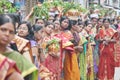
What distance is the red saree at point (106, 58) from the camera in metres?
12.9

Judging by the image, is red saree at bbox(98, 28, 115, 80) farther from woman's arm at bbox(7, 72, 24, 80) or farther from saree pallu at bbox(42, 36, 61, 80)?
woman's arm at bbox(7, 72, 24, 80)

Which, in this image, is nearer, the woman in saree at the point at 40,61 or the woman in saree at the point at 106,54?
the woman in saree at the point at 40,61

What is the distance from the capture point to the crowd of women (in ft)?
12.9

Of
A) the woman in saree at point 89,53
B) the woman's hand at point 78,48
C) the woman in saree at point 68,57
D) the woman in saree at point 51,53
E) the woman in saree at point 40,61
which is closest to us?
the woman in saree at point 40,61

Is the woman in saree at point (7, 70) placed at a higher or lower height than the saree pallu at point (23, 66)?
higher

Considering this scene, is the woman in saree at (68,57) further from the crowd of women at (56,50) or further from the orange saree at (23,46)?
the orange saree at (23,46)

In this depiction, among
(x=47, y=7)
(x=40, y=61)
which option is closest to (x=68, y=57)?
(x=40, y=61)

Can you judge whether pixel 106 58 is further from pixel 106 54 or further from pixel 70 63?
pixel 70 63

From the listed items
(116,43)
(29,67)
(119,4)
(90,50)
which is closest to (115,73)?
(116,43)

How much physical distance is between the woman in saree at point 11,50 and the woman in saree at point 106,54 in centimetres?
866

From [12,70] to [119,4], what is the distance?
59.7 metres

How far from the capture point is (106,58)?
1317cm

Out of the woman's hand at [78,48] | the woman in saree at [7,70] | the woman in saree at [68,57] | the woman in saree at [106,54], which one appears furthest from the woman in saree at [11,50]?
the woman in saree at [106,54]

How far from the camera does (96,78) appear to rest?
12.9 metres
